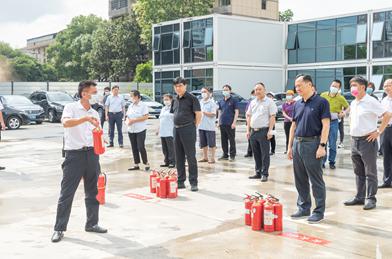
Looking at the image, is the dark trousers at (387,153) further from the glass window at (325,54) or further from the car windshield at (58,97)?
the glass window at (325,54)

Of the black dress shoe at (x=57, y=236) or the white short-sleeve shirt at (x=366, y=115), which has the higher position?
the white short-sleeve shirt at (x=366, y=115)

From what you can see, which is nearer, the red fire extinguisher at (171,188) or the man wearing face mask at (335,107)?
the red fire extinguisher at (171,188)

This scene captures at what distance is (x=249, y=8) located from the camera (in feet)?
197

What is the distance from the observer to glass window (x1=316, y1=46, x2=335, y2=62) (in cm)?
3756

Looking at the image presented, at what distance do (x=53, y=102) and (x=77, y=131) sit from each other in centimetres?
2318

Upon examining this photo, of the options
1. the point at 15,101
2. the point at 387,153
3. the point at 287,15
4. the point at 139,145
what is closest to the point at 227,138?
the point at 139,145

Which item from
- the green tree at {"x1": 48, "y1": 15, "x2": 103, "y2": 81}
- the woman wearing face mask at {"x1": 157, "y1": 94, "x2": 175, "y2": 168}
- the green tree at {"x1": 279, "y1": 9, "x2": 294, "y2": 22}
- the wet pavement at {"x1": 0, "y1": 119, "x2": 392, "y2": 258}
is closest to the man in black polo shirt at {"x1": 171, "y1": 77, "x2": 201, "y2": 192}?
the wet pavement at {"x1": 0, "y1": 119, "x2": 392, "y2": 258}

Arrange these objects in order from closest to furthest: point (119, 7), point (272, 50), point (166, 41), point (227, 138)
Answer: point (227, 138)
point (272, 50)
point (166, 41)
point (119, 7)

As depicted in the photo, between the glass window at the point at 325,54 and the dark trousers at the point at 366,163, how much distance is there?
31.2 metres

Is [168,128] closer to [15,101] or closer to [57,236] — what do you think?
[57,236]

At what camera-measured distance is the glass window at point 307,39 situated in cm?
Answer: 3903

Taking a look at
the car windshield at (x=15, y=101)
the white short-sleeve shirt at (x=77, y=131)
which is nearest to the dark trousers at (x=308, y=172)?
the white short-sleeve shirt at (x=77, y=131)

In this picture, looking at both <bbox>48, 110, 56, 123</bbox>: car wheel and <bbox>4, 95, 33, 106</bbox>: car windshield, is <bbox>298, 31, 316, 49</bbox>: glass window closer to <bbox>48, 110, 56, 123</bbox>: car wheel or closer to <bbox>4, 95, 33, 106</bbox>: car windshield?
<bbox>48, 110, 56, 123</bbox>: car wheel

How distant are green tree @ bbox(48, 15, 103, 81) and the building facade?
112ft
